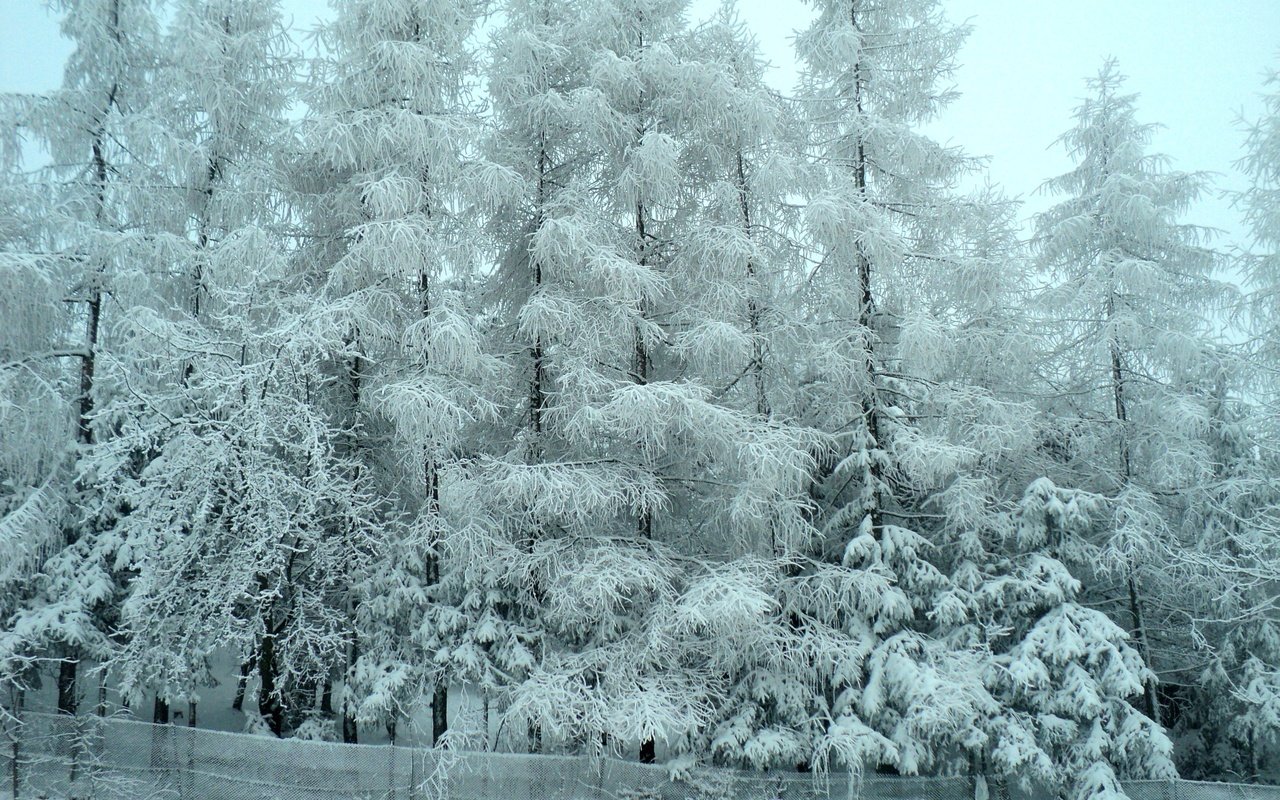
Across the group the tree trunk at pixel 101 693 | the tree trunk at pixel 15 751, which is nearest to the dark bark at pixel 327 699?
the tree trunk at pixel 101 693

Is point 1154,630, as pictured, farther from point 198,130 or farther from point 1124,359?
point 198,130

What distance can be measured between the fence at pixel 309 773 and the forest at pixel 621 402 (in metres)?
0.37

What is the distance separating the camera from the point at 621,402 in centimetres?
1003

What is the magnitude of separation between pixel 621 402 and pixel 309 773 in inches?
223

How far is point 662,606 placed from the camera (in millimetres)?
10211

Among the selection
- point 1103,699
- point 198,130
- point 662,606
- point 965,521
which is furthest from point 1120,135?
point 198,130

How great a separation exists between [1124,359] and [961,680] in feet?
21.1

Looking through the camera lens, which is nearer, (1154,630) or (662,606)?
(662,606)

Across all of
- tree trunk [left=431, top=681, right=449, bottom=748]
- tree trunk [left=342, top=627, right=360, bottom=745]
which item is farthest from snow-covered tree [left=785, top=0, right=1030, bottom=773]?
tree trunk [left=342, top=627, right=360, bottom=745]

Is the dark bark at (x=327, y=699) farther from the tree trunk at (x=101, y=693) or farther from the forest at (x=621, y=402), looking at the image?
the tree trunk at (x=101, y=693)

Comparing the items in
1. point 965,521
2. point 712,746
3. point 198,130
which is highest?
point 198,130

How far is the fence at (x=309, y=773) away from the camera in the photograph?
1013 cm

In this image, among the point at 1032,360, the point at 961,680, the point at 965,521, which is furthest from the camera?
the point at 1032,360

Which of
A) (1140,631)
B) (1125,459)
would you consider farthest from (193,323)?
(1140,631)
